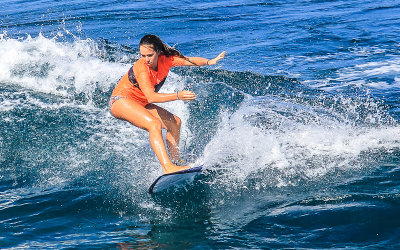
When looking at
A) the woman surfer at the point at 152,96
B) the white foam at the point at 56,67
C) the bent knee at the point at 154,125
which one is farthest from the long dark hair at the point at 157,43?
the white foam at the point at 56,67

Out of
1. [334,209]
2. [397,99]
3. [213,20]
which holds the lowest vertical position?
[334,209]

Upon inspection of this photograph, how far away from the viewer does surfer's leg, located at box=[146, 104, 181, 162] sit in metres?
6.62

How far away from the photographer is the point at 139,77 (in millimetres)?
6000

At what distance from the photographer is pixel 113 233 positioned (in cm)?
520

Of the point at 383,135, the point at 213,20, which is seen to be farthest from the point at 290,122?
the point at 213,20

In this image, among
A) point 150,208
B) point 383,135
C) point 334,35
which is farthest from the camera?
point 334,35

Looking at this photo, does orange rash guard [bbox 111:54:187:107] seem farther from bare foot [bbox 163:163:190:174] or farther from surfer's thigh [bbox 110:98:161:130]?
bare foot [bbox 163:163:190:174]

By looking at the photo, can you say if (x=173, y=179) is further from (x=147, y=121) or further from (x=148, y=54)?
(x=148, y=54)

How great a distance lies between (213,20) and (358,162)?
12410 mm

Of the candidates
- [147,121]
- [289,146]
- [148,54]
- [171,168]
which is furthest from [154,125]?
[289,146]

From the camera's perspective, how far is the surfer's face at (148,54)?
229 inches

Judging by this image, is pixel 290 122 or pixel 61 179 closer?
pixel 61 179

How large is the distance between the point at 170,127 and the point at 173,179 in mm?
992

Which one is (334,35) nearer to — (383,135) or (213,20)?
(213,20)
